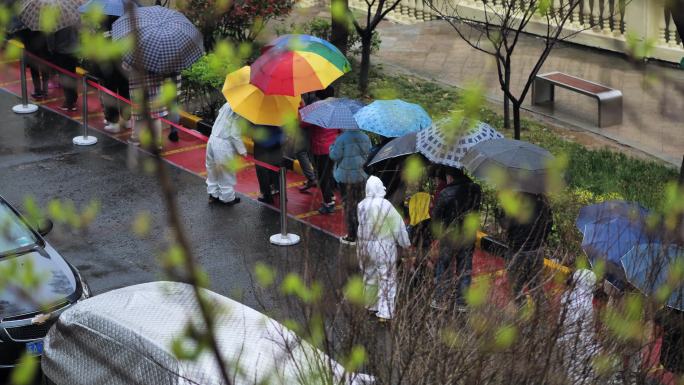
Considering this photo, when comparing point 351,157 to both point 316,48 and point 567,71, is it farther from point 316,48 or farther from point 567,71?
point 567,71

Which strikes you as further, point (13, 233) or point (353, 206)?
point (353, 206)

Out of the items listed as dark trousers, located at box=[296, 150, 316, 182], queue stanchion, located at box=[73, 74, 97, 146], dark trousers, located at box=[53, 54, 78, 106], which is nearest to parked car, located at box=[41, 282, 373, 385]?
dark trousers, located at box=[296, 150, 316, 182]

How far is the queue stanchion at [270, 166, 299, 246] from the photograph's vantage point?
12.5 metres

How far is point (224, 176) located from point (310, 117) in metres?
1.67

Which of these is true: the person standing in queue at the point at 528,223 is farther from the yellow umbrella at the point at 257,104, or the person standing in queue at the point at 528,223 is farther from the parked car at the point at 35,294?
the parked car at the point at 35,294

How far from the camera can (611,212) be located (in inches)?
340

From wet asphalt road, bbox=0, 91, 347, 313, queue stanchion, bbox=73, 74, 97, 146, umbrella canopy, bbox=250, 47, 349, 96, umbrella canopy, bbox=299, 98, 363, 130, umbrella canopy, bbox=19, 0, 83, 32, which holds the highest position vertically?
umbrella canopy, bbox=19, 0, 83, 32

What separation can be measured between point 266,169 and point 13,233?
3677mm

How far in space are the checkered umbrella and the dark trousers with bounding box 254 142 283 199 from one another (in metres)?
1.44

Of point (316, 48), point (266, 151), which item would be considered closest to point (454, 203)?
point (316, 48)

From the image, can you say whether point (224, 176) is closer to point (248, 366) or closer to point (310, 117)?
point (310, 117)

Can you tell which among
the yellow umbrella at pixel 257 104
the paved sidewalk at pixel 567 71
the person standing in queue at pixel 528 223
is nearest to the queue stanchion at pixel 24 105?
the paved sidewalk at pixel 567 71

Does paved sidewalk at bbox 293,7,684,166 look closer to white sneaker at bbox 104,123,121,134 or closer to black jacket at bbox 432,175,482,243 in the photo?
white sneaker at bbox 104,123,121,134

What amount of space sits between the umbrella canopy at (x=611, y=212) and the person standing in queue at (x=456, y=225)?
0.86 meters
